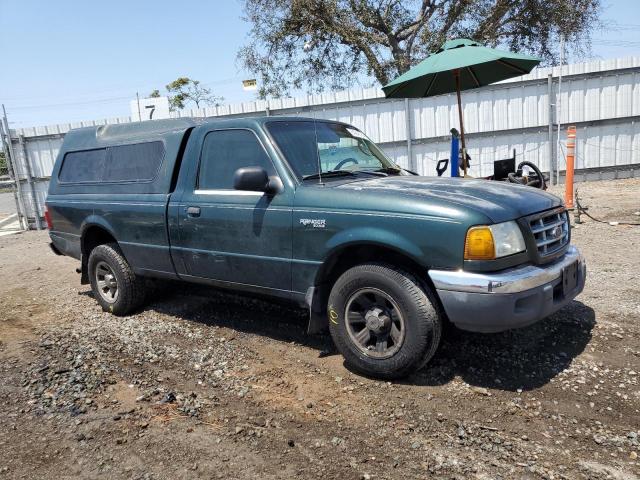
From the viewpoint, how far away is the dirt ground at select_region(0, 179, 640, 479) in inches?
104

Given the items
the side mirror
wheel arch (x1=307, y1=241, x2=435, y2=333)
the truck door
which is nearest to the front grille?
wheel arch (x1=307, y1=241, x2=435, y2=333)

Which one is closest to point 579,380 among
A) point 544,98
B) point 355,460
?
point 355,460

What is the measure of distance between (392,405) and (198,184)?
248 centimetres

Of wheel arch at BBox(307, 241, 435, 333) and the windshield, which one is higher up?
the windshield

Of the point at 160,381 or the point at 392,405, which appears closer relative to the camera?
the point at 392,405

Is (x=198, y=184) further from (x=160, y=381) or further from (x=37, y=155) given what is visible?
(x=37, y=155)

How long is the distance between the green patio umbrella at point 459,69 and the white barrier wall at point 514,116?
395cm

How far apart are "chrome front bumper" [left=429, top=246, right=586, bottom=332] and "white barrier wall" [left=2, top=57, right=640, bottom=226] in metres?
9.29

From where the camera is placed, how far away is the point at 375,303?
3.49 m

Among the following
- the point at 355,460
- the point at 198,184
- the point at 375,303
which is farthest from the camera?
the point at 198,184

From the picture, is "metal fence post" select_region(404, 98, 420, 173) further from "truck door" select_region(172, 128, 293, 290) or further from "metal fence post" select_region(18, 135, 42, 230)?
"metal fence post" select_region(18, 135, 42, 230)

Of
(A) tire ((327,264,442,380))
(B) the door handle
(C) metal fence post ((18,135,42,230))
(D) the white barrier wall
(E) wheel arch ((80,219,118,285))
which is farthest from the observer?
(C) metal fence post ((18,135,42,230))

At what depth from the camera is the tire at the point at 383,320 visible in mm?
3232

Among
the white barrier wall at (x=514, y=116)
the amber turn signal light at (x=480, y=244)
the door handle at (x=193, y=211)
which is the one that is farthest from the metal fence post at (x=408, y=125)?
the amber turn signal light at (x=480, y=244)
